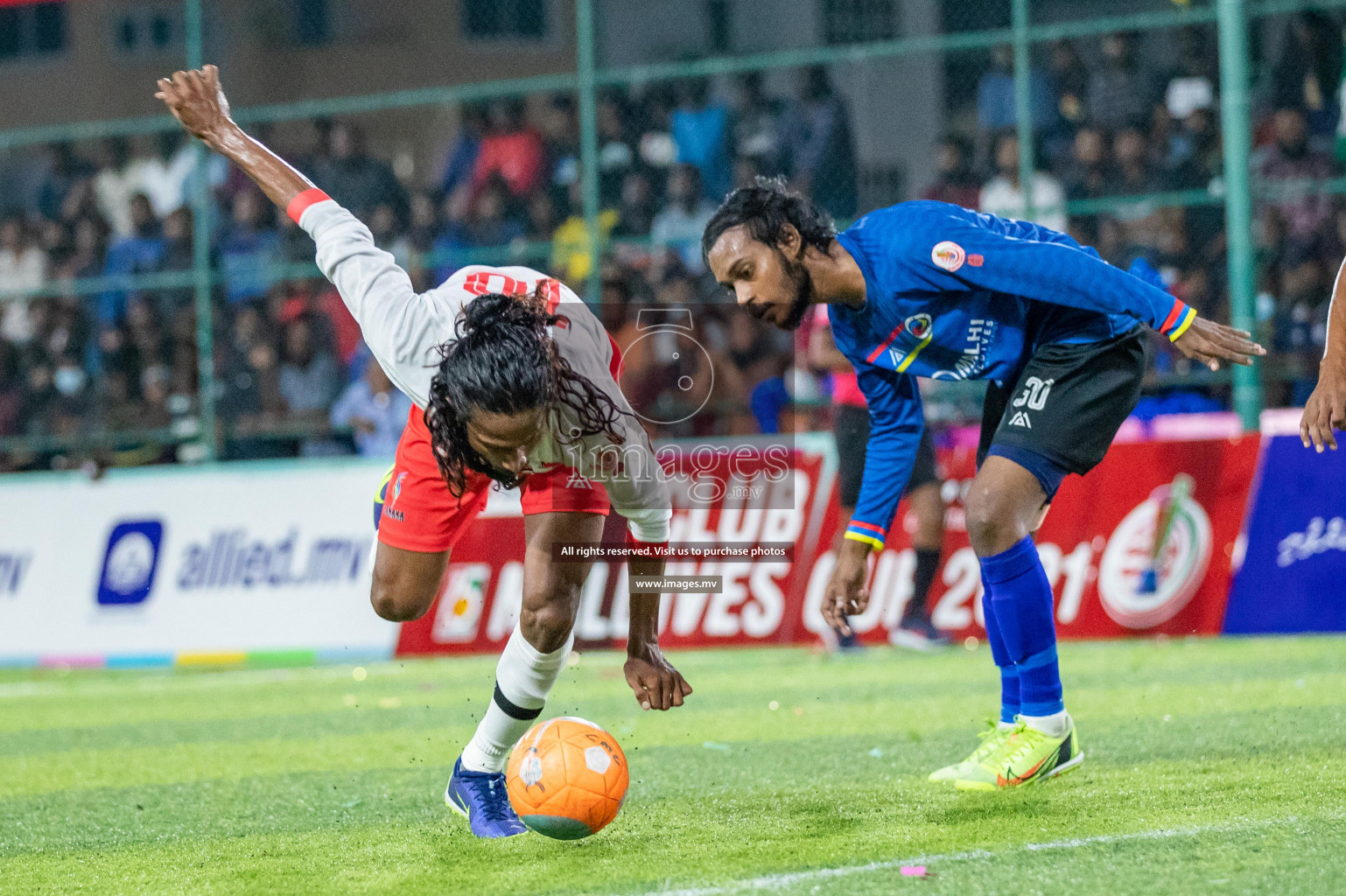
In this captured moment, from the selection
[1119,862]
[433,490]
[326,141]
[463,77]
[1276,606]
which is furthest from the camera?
[463,77]

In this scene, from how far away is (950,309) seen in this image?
492cm

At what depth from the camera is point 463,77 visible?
2369cm

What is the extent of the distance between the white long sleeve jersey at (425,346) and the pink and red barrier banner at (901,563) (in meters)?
5.71

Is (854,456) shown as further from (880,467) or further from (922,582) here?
(880,467)

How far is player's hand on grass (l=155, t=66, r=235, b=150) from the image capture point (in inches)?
184

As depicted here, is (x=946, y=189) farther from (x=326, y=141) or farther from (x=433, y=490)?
(x=433, y=490)

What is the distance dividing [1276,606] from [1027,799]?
223 inches

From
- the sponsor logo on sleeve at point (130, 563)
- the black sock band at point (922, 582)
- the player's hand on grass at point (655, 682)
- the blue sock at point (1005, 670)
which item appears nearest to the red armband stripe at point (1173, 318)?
the blue sock at point (1005, 670)

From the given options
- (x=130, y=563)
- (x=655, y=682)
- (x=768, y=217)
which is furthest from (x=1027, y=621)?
(x=130, y=563)

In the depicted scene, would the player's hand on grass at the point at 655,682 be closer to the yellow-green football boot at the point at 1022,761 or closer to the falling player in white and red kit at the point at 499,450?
the falling player in white and red kit at the point at 499,450

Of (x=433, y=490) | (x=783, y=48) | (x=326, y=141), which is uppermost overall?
(x=783, y=48)

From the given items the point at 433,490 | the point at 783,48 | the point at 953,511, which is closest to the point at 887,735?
the point at 433,490

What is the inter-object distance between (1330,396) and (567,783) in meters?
2.38

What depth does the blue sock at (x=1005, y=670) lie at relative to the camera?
504cm
